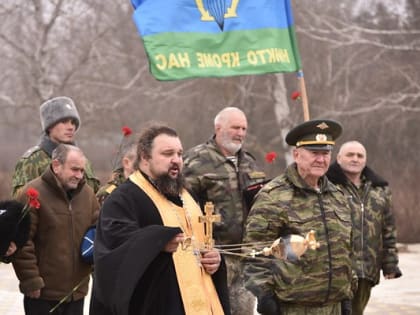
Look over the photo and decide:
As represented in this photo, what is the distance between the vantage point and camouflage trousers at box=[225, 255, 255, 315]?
837 cm

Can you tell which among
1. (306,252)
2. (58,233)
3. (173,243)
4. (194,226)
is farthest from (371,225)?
(173,243)

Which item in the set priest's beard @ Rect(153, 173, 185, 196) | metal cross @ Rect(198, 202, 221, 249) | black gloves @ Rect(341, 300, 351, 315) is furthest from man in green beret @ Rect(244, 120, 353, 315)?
priest's beard @ Rect(153, 173, 185, 196)

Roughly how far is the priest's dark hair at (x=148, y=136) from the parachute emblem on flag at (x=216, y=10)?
12.6 ft

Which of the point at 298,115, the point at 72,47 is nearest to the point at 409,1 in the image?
the point at 298,115

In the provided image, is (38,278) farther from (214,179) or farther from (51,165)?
(214,179)

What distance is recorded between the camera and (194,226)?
545cm

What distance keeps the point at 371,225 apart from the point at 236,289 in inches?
50.9

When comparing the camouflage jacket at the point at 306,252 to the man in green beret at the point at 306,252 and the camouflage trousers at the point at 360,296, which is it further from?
the camouflage trousers at the point at 360,296

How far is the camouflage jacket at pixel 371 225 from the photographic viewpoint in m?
8.23

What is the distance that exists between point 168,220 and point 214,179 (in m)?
2.90

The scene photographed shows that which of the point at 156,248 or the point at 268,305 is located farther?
the point at 268,305

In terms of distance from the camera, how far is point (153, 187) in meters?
5.40

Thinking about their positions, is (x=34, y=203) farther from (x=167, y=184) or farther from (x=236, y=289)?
(x=236, y=289)

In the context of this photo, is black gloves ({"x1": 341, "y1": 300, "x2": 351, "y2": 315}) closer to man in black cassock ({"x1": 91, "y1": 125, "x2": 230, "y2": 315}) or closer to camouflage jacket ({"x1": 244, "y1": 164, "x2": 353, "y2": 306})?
camouflage jacket ({"x1": 244, "y1": 164, "x2": 353, "y2": 306})
